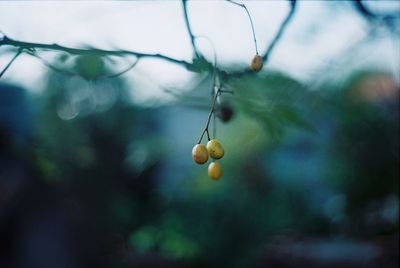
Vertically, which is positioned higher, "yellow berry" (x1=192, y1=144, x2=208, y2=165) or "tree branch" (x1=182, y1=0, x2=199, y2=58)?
"tree branch" (x1=182, y1=0, x2=199, y2=58)

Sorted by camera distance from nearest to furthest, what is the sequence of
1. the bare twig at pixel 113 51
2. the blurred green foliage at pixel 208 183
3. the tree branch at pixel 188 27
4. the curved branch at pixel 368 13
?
the bare twig at pixel 113 51 → the tree branch at pixel 188 27 → the curved branch at pixel 368 13 → the blurred green foliage at pixel 208 183

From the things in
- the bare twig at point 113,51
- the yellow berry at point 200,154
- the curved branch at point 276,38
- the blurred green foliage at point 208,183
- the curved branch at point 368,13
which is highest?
the blurred green foliage at point 208,183

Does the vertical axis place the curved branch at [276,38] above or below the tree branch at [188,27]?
above

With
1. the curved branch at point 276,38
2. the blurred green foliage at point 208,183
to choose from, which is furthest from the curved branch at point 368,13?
the blurred green foliage at point 208,183

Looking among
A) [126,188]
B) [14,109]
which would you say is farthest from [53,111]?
[126,188]

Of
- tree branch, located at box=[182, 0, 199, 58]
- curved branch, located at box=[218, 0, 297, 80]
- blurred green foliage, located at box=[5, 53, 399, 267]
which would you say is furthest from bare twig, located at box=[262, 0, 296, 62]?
blurred green foliage, located at box=[5, 53, 399, 267]

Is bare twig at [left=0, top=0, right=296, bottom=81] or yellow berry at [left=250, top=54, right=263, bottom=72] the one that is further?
yellow berry at [left=250, top=54, right=263, bottom=72]

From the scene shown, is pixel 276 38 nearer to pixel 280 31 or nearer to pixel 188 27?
pixel 280 31

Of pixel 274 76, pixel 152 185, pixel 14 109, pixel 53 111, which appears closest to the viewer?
pixel 274 76

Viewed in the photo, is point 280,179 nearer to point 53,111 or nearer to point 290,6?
point 53,111

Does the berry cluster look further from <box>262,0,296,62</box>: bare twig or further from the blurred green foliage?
the blurred green foliage

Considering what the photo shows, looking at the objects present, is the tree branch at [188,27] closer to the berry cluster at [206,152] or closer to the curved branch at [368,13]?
the berry cluster at [206,152]
